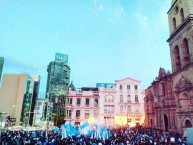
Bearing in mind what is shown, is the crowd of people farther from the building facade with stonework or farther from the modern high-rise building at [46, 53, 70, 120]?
the modern high-rise building at [46, 53, 70, 120]

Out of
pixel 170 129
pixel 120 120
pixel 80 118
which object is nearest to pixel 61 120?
pixel 80 118

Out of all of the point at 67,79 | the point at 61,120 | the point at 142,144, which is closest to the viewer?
the point at 142,144

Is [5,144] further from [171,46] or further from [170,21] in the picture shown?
[170,21]

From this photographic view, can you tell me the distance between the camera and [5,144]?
20531 mm

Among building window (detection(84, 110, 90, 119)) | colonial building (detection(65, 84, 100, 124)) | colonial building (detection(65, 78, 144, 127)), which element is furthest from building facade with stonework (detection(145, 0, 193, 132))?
building window (detection(84, 110, 90, 119))

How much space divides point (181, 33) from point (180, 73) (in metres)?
6.93

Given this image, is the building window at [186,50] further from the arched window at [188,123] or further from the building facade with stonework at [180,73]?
the arched window at [188,123]

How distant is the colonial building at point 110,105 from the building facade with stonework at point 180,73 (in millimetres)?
19346

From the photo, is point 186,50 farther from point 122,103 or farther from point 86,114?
point 86,114

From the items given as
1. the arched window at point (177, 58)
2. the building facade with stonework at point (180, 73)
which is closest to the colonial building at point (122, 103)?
the building facade with stonework at point (180, 73)

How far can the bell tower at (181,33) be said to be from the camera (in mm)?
29438

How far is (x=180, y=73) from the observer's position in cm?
3155

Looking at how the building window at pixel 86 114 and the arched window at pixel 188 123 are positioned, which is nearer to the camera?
the arched window at pixel 188 123

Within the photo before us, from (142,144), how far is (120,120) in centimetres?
4054
